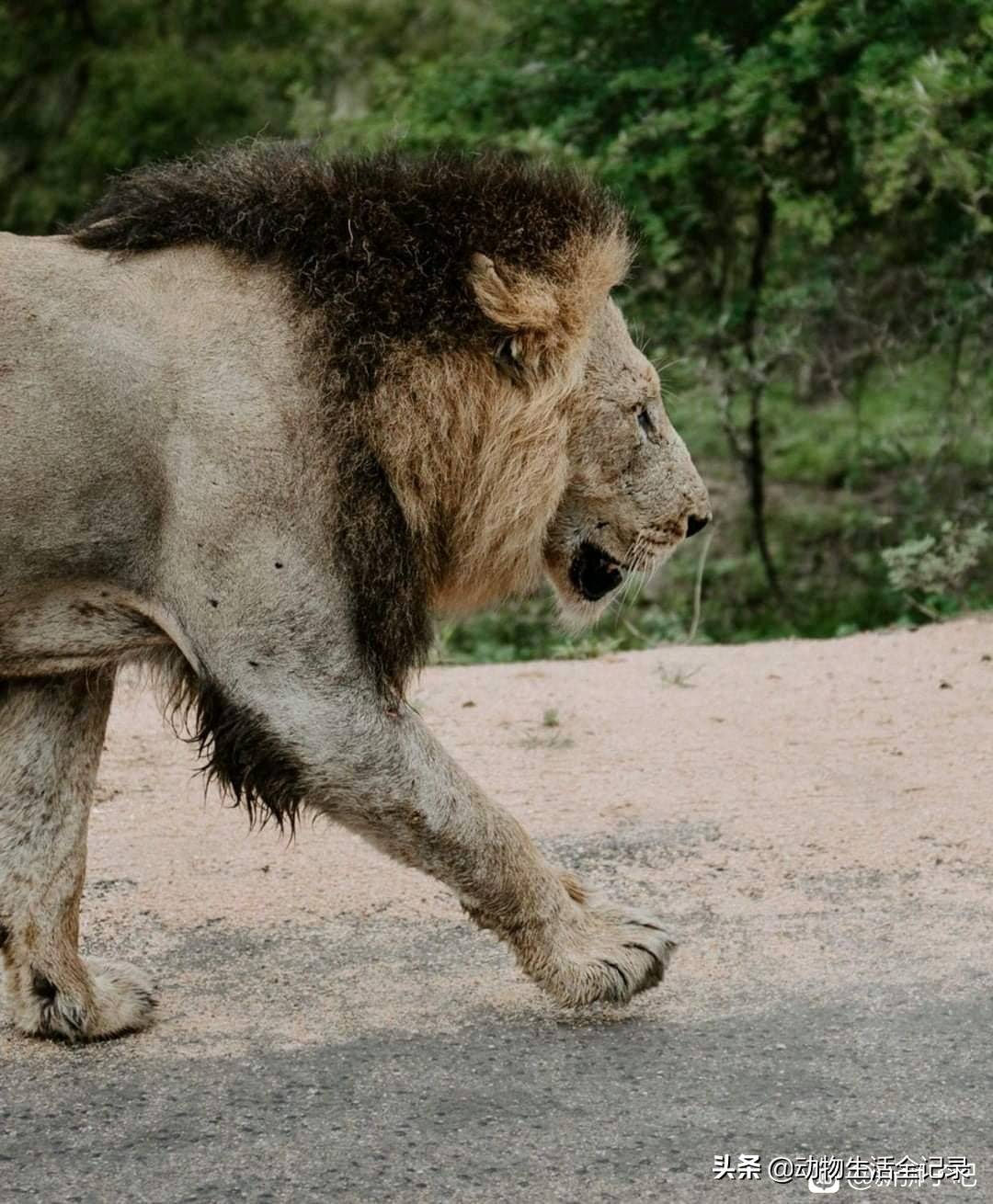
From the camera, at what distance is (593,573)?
4.27 meters

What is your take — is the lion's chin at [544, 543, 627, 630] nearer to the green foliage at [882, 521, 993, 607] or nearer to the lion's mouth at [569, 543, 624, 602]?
the lion's mouth at [569, 543, 624, 602]

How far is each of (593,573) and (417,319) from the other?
0.81 m

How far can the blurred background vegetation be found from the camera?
9742 millimetres

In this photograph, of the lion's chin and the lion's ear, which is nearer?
the lion's ear

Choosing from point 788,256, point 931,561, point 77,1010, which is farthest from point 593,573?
point 788,256

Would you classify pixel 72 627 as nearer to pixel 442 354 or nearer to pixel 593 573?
pixel 442 354

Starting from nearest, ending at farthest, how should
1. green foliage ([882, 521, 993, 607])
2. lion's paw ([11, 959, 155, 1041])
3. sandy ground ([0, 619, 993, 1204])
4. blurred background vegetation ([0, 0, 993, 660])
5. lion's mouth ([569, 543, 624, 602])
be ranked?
sandy ground ([0, 619, 993, 1204]), lion's paw ([11, 959, 155, 1041]), lion's mouth ([569, 543, 624, 602]), green foliage ([882, 521, 993, 607]), blurred background vegetation ([0, 0, 993, 660])

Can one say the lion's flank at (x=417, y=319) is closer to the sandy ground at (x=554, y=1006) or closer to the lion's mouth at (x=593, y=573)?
the lion's mouth at (x=593, y=573)

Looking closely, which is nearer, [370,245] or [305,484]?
[305,484]

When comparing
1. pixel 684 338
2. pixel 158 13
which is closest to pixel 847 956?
pixel 684 338

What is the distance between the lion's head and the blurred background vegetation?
4596 mm

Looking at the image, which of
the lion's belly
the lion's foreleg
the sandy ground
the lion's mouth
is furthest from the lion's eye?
the sandy ground

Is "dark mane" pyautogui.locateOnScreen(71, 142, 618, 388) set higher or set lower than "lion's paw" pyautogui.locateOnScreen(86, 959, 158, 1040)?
higher

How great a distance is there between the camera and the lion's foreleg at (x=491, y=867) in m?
3.67
